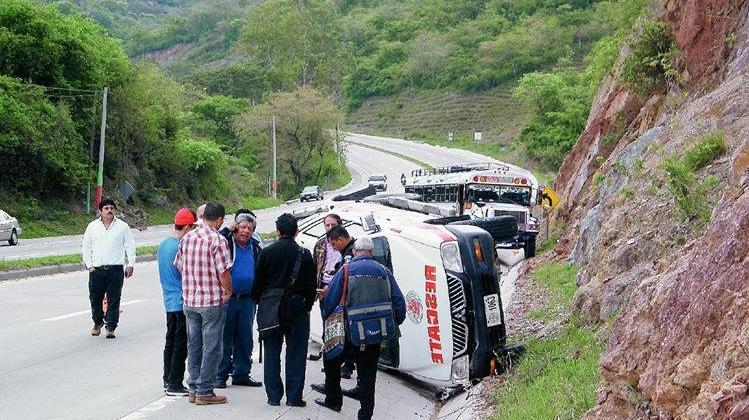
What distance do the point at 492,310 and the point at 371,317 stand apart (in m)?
2.13

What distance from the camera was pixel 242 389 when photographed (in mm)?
9492

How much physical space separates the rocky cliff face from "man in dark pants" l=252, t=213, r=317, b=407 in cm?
289

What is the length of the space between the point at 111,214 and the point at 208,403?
14.6ft

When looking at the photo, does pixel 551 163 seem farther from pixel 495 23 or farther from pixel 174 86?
pixel 495 23

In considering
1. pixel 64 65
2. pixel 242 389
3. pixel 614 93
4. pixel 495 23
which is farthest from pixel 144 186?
pixel 495 23

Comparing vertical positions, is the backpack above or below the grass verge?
above

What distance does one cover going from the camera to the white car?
9.56 m

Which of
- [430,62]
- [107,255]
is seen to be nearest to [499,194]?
[107,255]

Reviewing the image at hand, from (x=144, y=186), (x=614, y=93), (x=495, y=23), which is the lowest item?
(x=144, y=186)

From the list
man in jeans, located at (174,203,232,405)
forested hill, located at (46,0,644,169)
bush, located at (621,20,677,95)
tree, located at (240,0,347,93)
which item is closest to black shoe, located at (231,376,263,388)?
man in jeans, located at (174,203,232,405)

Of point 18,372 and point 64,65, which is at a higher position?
→ point 64,65

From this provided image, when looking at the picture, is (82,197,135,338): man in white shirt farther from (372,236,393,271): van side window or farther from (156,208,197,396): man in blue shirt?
(372,236,393,271): van side window

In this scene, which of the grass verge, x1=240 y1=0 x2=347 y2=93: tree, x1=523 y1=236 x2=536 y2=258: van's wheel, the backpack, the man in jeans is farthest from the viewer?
x1=240 y1=0 x2=347 y2=93: tree

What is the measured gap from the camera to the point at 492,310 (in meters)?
9.88
